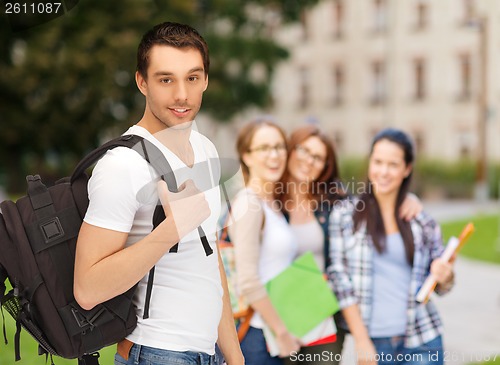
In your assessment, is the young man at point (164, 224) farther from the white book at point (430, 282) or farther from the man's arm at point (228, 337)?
the white book at point (430, 282)

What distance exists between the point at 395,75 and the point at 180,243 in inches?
1513

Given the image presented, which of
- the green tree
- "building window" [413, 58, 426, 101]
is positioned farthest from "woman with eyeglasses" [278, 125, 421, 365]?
"building window" [413, 58, 426, 101]

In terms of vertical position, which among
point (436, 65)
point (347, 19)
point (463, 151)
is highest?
point (347, 19)

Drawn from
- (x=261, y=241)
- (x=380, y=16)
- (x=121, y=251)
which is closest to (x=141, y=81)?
(x=121, y=251)

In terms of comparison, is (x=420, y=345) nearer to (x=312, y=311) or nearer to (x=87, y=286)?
(x=312, y=311)

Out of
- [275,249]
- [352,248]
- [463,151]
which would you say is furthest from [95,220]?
[463,151]

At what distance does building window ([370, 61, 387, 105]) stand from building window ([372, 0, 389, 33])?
5.54 ft

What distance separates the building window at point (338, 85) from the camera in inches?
1614

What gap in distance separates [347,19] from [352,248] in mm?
38152

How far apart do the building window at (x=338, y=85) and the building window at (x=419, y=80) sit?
13.1 ft

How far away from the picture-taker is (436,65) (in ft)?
124

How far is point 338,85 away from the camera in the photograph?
41.5 m

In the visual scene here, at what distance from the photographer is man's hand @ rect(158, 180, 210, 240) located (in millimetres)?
1738

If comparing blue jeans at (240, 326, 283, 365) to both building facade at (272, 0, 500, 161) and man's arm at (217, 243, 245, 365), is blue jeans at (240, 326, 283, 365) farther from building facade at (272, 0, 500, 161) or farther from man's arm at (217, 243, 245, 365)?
building facade at (272, 0, 500, 161)
